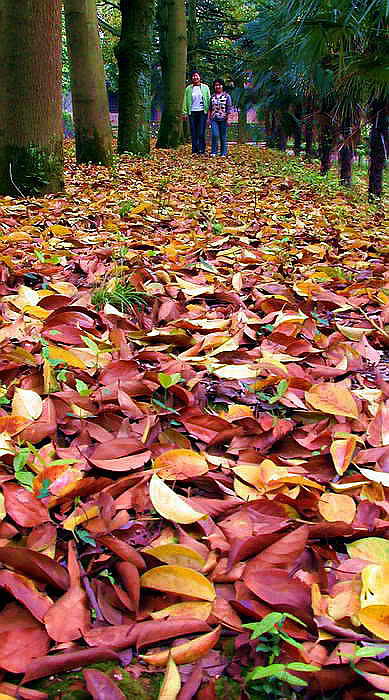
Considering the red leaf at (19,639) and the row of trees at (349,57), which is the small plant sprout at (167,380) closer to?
the red leaf at (19,639)

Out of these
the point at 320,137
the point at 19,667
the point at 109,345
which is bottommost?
the point at 19,667

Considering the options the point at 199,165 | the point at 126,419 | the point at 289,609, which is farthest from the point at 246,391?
the point at 199,165

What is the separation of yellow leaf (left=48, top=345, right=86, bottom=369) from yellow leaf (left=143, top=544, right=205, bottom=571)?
2.69 ft

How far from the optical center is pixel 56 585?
1.09 m

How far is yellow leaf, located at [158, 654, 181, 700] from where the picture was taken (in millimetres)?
908

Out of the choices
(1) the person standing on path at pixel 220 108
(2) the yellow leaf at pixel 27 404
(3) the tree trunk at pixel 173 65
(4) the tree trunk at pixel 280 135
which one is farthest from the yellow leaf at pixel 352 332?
(4) the tree trunk at pixel 280 135

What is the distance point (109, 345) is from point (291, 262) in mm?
1642

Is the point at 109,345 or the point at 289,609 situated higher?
the point at 109,345

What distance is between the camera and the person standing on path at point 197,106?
12984mm

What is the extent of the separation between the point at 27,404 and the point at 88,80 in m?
7.57

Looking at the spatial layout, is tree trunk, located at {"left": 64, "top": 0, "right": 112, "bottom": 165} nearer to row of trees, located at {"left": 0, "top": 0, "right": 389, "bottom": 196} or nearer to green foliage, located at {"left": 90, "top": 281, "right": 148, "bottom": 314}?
row of trees, located at {"left": 0, "top": 0, "right": 389, "bottom": 196}

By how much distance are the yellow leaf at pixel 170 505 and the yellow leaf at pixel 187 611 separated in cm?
19

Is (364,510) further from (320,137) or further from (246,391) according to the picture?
(320,137)

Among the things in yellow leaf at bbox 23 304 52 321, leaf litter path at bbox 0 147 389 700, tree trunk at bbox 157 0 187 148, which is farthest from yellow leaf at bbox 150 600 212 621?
tree trunk at bbox 157 0 187 148
